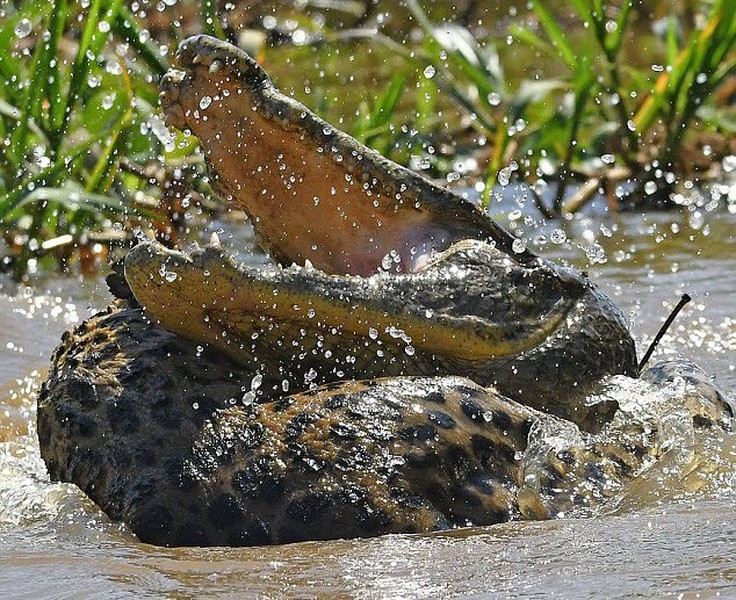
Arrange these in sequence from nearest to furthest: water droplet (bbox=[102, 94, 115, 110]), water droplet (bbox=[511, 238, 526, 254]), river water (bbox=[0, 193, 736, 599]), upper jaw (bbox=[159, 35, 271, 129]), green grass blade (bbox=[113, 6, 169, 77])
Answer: river water (bbox=[0, 193, 736, 599])
upper jaw (bbox=[159, 35, 271, 129])
water droplet (bbox=[511, 238, 526, 254])
green grass blade (bbox=[113, 6, 169, 77])
water droplet (bbox=[102, 94, 115, 110])

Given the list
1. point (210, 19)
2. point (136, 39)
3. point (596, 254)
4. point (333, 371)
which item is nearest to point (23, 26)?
point (136, 39)

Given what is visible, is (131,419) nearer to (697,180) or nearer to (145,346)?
(145,346)

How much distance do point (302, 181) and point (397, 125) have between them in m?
4.19

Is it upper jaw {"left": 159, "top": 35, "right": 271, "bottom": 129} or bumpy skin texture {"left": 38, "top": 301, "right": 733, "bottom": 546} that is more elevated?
upper jaw {"left": 159, "top": 35, "right": 271, "bottom": 129}

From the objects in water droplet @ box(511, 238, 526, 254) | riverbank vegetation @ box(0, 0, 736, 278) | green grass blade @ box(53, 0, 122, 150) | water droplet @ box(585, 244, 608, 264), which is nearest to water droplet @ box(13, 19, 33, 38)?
riverbank vegetation @ box(0, 0, 736, 278)

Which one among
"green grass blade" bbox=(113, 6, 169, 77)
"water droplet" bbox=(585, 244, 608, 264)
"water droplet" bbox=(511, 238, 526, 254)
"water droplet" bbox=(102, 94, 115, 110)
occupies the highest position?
"green grass blade" bbox=(113, 6, 169, 77)

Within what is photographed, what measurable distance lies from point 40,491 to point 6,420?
1192 millimetres

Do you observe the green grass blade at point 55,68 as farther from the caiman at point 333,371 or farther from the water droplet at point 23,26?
the caiman at point 333,371

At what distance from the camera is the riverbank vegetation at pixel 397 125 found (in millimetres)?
6059

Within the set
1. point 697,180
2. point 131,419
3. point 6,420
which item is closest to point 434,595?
point 131,419

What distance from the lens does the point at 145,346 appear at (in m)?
3.45

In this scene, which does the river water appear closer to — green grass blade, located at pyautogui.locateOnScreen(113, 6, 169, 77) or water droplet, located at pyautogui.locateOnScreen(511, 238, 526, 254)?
water droplet, located at pyautogui.locateOnScreen(511, 238, 526, 254)

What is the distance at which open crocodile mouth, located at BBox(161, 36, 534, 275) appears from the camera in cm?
367

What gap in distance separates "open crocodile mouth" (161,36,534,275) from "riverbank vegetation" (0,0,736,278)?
6.16 ft
